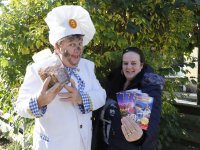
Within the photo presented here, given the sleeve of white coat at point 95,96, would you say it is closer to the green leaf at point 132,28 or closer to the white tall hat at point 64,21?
the white tall hat at point 64,21

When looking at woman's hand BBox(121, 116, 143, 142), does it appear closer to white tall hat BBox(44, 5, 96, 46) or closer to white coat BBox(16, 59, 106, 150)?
white coat BBox(16, 59, 106, 150)

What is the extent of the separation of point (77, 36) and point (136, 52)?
0.75 meters

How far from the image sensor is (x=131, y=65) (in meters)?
2.21

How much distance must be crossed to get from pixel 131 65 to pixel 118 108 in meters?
0.47

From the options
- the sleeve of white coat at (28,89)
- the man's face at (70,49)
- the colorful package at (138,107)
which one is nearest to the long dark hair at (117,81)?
the colorful package at (138,107)

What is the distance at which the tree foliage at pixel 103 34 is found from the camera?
250 cm

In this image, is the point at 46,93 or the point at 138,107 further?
the point at 138,107

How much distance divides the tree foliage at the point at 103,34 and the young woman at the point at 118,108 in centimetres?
26

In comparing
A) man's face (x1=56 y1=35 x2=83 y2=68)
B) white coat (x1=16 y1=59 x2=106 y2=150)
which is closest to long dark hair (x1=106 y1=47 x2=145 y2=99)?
white coat (x1=16 y1=59 x2=106 y2=150)

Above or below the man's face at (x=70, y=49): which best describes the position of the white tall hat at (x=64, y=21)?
above

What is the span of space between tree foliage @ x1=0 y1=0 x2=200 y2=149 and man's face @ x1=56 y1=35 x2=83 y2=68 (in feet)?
1.94

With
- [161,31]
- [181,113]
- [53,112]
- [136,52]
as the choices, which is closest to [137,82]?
[136,52]

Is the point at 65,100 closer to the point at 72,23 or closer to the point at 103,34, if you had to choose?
the point at 72,23

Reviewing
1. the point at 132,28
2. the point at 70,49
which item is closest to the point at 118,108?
the point at 70,49
